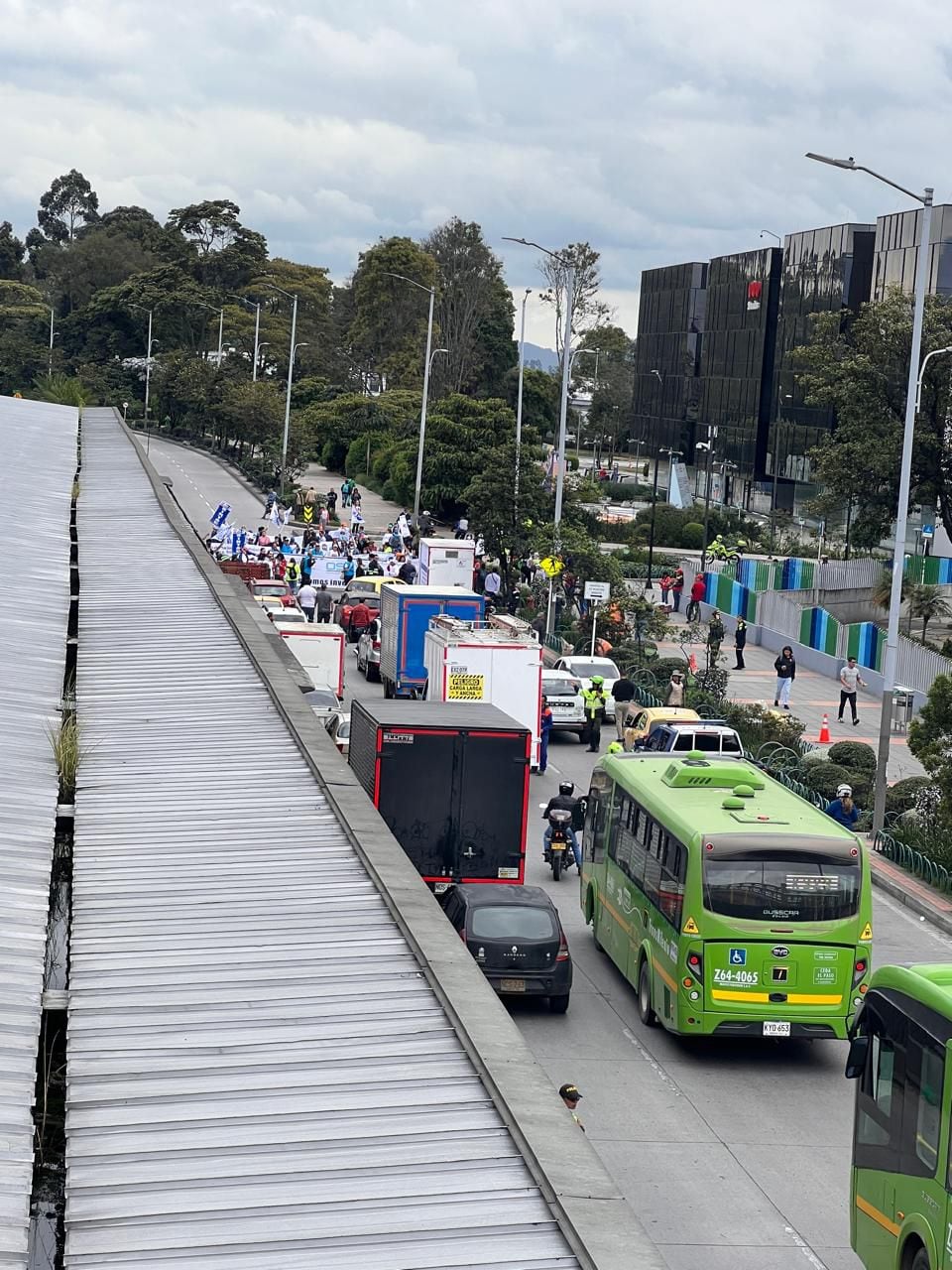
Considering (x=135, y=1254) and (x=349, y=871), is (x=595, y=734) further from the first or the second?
(x=135, y=1254)

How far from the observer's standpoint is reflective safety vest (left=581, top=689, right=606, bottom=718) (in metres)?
36.2

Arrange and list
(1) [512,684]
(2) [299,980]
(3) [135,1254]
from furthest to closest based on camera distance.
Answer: (1) [512,684] < (2) [299,980] < (3) [135,1254]

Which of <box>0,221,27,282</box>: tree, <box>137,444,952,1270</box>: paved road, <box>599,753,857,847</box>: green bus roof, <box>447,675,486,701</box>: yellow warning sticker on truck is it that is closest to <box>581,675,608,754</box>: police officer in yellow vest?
<box>447,675,486,701</box>: yellow warning sticker on truck

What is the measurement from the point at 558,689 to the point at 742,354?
69197 millimetres

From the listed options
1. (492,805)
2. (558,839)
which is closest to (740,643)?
(558,839)

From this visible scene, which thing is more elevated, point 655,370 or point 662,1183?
point 655,370

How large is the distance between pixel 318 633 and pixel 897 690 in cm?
1198

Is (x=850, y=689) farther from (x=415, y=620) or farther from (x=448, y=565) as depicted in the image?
(x=448, y=565)

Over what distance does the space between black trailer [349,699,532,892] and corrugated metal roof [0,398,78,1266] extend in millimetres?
3906

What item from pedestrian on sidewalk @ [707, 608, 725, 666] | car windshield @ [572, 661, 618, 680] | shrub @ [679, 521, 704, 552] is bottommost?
car windshield @ [572, 661, 618, 680]

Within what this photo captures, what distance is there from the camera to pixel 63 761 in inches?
670

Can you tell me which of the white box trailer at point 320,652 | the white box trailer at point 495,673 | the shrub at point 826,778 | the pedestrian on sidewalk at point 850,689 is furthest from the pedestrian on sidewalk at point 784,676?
the white box trailer at point 495,673

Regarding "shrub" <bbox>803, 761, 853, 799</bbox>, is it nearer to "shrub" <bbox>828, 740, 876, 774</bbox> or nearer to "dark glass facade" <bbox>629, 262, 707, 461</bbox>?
"shrub" <bbox>828, 740, 876, 774</bbox>

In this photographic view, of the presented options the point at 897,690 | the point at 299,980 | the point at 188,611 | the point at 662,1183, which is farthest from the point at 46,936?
the point at 897,690
